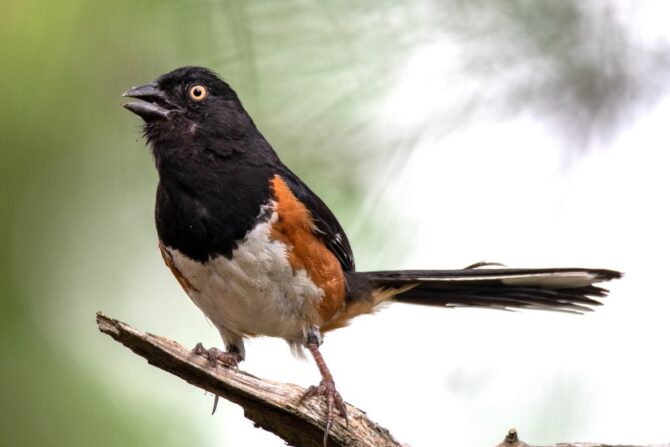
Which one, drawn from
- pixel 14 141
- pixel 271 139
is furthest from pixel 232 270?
pixel 14 141

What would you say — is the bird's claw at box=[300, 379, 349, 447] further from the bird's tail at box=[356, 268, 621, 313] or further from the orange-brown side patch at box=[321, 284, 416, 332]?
the bird's tail at box=[356, 268, 621, 313]

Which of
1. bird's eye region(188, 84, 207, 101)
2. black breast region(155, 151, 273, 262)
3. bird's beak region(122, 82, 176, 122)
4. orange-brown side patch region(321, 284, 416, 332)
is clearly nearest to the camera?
bird's beak region(122, 82, 176, 122)

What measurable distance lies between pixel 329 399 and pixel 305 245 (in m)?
0.58

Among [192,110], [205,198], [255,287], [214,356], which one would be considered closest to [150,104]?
[192,110]

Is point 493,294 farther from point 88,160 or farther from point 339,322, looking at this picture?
point 88,160

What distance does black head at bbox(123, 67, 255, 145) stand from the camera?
2.61m

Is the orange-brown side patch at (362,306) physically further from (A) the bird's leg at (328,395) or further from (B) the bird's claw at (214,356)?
(B) the bird's claw at (214,356)

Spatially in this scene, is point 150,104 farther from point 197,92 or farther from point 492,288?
point 492,288

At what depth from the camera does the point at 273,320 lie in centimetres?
274

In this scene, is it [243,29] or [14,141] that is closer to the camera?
[243,29]

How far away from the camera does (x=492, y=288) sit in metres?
3.02

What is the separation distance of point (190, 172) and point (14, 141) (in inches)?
30.7

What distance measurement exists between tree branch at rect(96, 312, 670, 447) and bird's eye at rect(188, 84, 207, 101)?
3.03 ft

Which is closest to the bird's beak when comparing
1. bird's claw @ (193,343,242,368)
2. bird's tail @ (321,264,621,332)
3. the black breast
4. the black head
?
the black head
